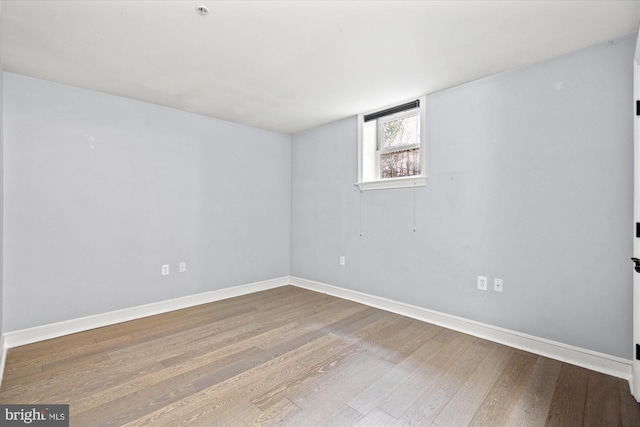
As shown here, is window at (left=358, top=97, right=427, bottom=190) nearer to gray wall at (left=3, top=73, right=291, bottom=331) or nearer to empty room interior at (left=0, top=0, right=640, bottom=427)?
empty room interior at (left=0, top=0, right=640, bottom=427)

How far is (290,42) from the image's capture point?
2.10 m

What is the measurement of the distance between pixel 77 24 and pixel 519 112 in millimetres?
3235

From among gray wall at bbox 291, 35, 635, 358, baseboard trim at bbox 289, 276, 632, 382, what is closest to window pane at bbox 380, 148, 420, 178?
gray wall at bbox 291, 35, 635, 358

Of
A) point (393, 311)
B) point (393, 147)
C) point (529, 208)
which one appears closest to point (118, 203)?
point (393, 147)

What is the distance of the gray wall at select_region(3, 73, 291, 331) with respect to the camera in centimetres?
260

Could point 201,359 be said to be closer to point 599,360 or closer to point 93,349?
point 93,349

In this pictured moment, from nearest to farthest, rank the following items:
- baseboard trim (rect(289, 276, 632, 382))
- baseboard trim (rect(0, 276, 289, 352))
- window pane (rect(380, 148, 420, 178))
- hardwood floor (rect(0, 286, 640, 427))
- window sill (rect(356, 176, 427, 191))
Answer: hardwood floor (rect(0, 286, 640, 427)), baseboard trim (rect(289, 276, 632, 382)), baseboard trim (rect(0, 276, 289, 352)), window sill (rect(356, 176, 427, 191)), window pane (rect(380, 148, 420, 178))

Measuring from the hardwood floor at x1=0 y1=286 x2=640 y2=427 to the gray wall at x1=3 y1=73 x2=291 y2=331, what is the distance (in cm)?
51

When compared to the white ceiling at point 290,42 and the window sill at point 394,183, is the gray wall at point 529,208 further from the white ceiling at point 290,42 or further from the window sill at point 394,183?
the white ceiling at point 290,42

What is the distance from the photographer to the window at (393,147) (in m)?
3.18

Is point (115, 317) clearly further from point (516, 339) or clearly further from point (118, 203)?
point (516, 339)

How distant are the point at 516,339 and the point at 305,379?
177cm

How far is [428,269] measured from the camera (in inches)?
121

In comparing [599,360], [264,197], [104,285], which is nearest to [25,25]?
[104,285]
